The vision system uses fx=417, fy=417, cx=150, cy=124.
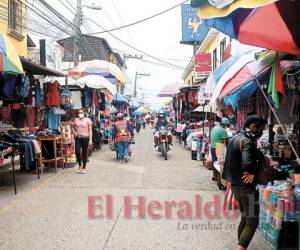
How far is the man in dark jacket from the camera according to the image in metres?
5.04

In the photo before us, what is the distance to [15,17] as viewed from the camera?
16.7 metres

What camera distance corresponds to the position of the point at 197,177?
37.2 ft

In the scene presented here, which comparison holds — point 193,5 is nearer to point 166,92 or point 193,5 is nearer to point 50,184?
point 50,184

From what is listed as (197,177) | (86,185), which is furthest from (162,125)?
(86,185)

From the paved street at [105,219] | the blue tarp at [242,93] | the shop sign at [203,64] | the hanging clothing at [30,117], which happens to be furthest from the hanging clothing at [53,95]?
the shop sign at [203,64]

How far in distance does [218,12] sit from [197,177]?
769 cm

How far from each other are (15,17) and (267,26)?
13708 millimetres

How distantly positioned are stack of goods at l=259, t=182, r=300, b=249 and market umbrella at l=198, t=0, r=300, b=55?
1.82 metres

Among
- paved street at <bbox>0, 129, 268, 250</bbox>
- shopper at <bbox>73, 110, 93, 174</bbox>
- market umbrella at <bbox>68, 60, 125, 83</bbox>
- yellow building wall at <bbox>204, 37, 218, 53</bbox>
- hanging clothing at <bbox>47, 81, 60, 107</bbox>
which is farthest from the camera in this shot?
yellow building wall at <bbox>204, 37, 218, 53</bbox>

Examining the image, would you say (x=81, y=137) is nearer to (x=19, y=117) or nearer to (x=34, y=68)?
(x=19, y=117)

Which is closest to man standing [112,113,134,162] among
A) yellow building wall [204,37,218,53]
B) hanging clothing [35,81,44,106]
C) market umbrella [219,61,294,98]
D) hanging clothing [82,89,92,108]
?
hanging clothing [82,89,92,108]

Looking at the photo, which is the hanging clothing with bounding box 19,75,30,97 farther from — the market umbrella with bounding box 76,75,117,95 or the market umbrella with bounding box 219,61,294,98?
the market umbrella with bounding box 219,61,294,98

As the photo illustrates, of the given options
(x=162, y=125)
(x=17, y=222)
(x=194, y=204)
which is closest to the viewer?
(x=17, y=222)

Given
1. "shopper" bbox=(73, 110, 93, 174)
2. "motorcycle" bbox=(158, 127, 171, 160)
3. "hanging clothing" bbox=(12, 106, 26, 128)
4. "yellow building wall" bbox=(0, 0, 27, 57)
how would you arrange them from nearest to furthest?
"hanging clothing" bbox=(12, 106, 26, 128) → "shopper" bbox=(73, 110, 93, 174) → "yellow building wall" bbox=(0, 0, 27, 57) → "motorcycle" bbox=(158, 127, 171, 160)
